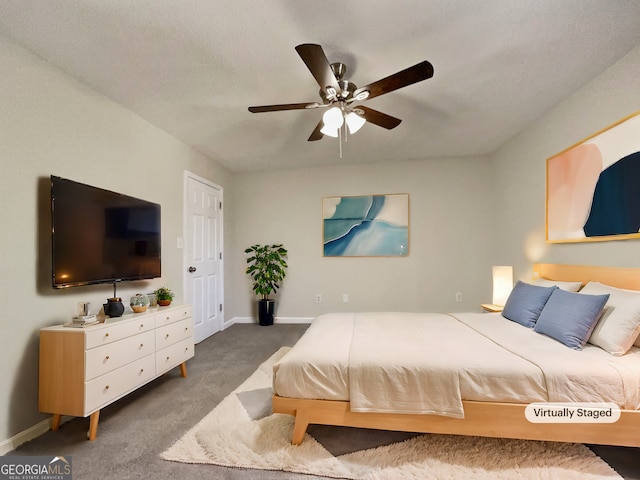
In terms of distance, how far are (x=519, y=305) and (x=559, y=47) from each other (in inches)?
74.5

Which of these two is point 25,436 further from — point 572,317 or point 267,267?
point 572,317

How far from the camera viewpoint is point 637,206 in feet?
6.56

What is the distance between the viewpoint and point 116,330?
2.02 meters

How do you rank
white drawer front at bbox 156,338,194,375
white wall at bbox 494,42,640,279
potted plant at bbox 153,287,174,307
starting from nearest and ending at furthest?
white wall at bbox 494,42,640,279 < white drawer front at bbox 156,338,194,375 < potted plant at bbox 153,287,174,307

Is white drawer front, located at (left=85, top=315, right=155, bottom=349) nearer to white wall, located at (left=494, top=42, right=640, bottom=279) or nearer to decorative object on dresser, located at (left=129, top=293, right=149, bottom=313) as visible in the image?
decorative object on dresser, located at (left=129, top=293, right=149, bottom=313)

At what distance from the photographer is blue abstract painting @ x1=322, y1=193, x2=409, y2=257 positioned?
4527mm

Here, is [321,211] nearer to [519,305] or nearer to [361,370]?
[519,305]

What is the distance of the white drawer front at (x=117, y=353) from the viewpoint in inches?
72.3

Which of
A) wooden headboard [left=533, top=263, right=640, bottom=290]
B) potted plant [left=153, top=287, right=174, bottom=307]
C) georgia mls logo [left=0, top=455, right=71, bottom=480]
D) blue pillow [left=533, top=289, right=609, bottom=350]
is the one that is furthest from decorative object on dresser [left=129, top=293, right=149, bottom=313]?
wooden headboard [left=533, top=263, right=640, bottom=290]

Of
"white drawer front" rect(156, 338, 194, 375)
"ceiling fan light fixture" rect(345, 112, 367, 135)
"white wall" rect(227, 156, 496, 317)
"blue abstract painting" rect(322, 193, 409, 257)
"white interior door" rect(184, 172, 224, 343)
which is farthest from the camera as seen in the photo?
"blue abstract painting" rect(322, 193, 409, 257)

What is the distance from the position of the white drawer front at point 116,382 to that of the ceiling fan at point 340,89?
2.01 meters

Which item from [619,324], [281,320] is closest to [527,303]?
[619,324]

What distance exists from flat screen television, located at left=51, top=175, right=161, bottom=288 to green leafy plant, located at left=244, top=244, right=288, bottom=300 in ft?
5.94

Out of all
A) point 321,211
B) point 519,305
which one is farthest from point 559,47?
point 321,211
